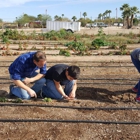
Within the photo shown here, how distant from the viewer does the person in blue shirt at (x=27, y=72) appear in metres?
4.59

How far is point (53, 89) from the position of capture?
5.16 meters

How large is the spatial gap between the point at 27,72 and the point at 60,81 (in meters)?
0.68

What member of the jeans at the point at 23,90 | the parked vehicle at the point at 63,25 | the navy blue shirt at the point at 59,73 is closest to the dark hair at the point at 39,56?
the navy blue shirt at the point at 59,73

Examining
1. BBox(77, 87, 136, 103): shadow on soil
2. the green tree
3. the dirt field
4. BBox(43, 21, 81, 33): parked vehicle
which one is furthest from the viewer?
the green tree

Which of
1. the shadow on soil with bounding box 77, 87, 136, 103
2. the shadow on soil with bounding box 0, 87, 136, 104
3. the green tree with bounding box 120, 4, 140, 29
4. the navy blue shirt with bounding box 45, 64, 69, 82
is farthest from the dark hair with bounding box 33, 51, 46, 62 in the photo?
the green tree with bounding box 120, 4, 140, 29

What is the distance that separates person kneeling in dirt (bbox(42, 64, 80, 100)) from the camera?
4.50 meters

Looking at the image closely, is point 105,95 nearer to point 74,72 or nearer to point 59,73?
point 59,73

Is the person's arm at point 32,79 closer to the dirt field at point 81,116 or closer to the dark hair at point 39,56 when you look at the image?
the dirt field at point 81,116

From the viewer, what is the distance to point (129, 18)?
4453 cm

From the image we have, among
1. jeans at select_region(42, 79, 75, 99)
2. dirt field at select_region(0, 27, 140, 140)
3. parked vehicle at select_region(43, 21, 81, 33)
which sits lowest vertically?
dirt field at select_region(0, 27, 140, 140)

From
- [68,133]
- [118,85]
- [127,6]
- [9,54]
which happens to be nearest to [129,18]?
[127,6]

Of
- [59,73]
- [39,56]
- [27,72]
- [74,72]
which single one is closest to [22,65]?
[27,72]

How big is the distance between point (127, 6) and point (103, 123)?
43862mm

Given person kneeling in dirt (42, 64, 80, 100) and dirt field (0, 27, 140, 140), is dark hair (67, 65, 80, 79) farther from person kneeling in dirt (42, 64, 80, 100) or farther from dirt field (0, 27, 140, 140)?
dirt field (0, 27, 140, 140)
